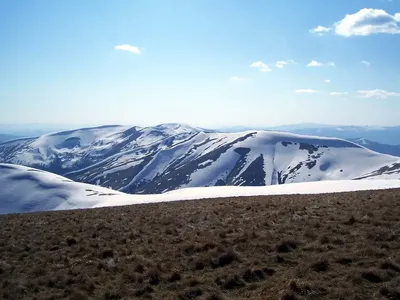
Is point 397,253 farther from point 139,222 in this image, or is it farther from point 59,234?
point 59,234

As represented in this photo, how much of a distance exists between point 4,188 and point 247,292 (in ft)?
331

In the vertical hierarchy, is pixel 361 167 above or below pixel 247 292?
below

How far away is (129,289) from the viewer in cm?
1023

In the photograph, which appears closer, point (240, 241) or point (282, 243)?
point (282, 243)

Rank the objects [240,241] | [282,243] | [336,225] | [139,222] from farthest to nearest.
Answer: [139,222], [336,225], [240,241], [282,243]

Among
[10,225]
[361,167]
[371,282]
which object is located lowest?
[361,167]

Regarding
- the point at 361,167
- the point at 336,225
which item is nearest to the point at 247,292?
the point at 336,225

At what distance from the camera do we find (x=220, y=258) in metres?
11.8

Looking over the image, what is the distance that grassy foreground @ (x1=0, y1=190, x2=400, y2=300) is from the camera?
929 centimetres

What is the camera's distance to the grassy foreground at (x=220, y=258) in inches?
366

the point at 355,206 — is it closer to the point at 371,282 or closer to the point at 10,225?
the point at 371,282

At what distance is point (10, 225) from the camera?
22656 millimetres

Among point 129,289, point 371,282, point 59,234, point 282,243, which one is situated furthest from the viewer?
point 59,234

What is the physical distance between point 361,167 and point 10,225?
200 meters
